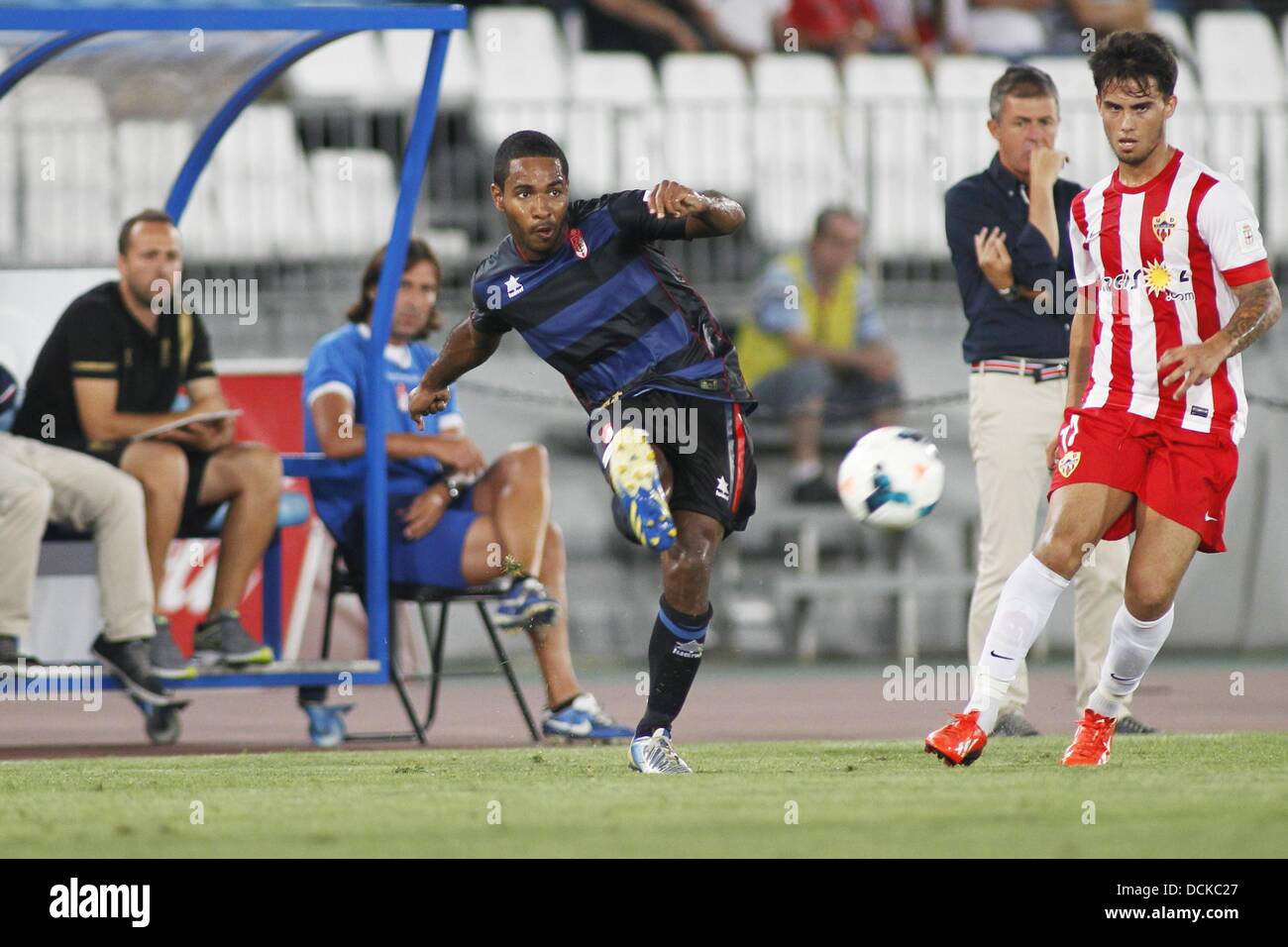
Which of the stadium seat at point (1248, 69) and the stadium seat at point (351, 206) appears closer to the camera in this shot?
the stadium seat at point (351, 206)

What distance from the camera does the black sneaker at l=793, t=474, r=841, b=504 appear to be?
44.3ft

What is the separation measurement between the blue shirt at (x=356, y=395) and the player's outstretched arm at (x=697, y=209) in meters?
3.11

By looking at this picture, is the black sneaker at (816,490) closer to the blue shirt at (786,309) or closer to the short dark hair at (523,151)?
the blue shirt at (786,309)

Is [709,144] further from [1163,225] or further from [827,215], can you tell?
[1163,225]

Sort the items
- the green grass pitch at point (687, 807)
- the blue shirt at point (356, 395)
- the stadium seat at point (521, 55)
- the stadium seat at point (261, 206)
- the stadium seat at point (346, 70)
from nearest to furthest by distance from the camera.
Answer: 1. the green grass pitch at point (687, 807)
2. the blue shirt at point (356, 395)
3. the stadium seat at point (261, 206)
4. the stadium seat at point (521, 55)
5. the stadium seat at point (346, 70)

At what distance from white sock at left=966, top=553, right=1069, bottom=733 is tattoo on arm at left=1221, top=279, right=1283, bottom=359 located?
90 cm

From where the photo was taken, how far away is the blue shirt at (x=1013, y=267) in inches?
311

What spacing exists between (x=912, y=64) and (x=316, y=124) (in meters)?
4.82

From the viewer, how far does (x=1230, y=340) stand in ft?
19.2

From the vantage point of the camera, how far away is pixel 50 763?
7414mm

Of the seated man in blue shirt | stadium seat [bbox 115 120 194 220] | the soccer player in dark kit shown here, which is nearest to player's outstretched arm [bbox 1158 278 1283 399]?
the soccer player in dark kit

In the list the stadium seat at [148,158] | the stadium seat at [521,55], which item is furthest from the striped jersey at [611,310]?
the stadium seat at [521,55]

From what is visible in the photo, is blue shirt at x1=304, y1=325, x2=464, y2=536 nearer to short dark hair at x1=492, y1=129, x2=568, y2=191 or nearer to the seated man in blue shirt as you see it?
the seated man in blue shirt
